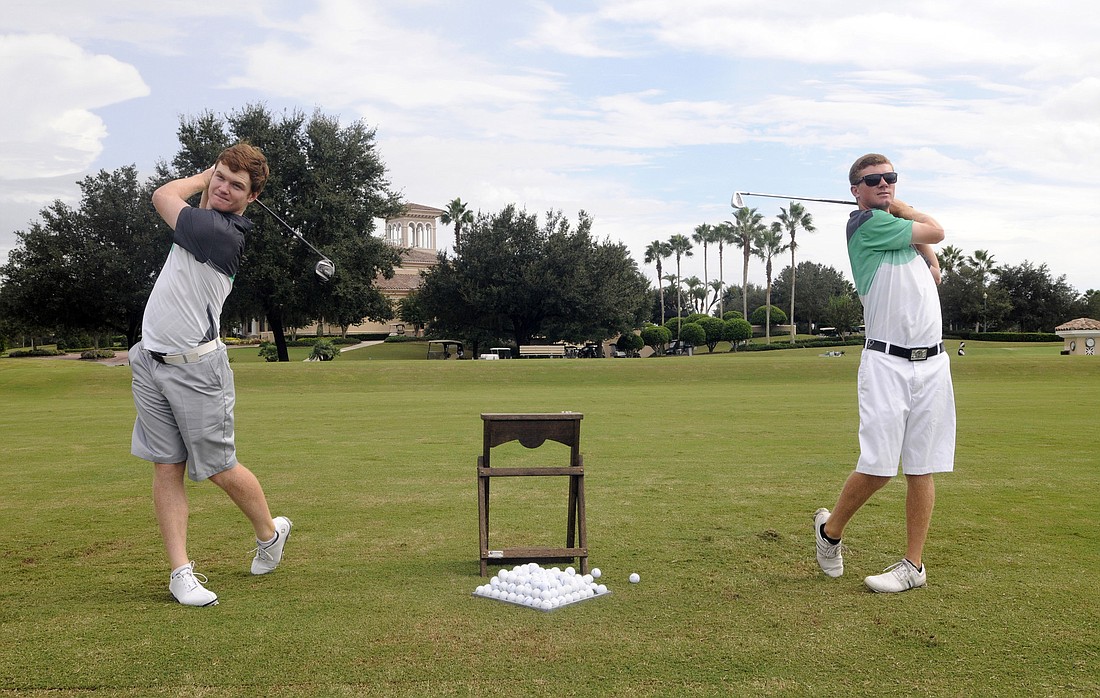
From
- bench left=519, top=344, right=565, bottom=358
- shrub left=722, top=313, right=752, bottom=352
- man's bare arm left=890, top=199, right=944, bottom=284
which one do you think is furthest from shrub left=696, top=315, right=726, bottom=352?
man's bare arm left=890, top=199, right=944, bottom=284

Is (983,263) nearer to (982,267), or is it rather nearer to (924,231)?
(982,267)

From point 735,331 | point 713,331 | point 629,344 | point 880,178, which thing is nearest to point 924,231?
point 880,178

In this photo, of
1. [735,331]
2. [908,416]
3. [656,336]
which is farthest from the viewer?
[735,331]

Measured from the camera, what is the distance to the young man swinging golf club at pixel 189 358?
5.52 metres

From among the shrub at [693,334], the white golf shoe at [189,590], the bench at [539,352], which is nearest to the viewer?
the white golf shoe at [189,590]

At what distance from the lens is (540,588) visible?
5523 millimetres

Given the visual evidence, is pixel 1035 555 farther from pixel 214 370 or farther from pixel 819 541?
pixel 214 370

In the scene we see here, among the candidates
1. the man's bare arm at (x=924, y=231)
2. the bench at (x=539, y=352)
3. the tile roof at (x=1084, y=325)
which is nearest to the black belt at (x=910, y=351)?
the man's bare arm at (x=924, y=231)

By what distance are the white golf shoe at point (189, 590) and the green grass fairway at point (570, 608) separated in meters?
0.08

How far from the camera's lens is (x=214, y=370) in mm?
5641

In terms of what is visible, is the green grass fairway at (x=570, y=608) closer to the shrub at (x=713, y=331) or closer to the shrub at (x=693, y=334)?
the shrub at (x=693, y=334)

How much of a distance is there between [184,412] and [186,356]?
0.34 meters

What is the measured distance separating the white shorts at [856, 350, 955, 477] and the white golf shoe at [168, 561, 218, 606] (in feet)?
13.2

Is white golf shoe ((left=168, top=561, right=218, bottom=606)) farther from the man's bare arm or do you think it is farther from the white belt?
the man's bare arm
